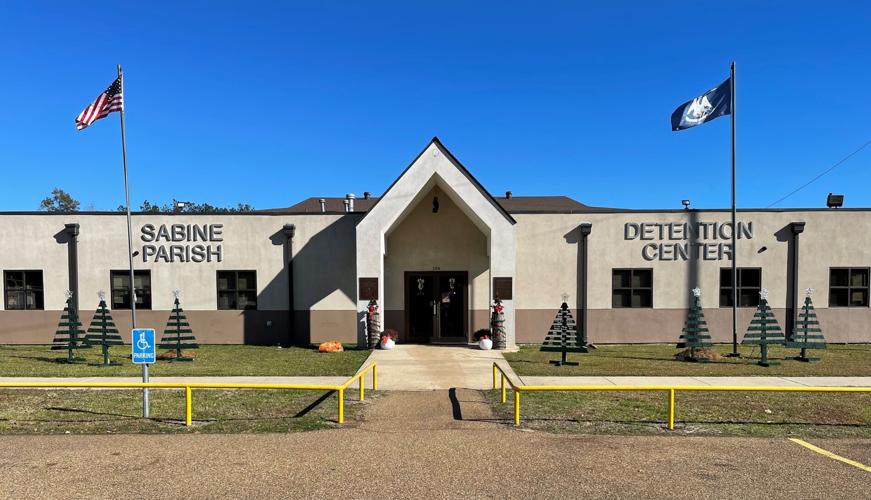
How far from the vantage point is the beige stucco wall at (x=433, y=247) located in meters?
17.0

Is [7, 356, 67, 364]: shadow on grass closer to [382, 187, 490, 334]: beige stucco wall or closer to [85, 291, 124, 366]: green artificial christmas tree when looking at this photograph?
[85, 291, 124, 366]: green artificial christmas tree

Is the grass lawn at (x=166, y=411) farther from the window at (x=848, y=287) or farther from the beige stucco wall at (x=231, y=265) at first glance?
the window at (x=848, y=287)

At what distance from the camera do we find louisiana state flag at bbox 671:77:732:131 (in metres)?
15.6

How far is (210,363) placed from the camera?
41.5 feet

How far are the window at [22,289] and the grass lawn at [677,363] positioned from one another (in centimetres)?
1623

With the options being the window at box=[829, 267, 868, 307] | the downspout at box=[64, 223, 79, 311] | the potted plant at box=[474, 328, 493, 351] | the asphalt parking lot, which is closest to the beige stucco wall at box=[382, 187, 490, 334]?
the potted plant at box=[474, 328, 493, 351]

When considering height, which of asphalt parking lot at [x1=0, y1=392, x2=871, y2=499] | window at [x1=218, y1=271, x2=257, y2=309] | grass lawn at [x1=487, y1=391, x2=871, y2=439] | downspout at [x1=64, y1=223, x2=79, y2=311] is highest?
downspout at [x1=64, y1=223, x2=79, y2=311]

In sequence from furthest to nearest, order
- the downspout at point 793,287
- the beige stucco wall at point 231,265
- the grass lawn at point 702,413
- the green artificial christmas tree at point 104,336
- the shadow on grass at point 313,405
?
the beige stucco wall at point 231,265, the downspout at point 793,287, the green artificial christmas tree at point 104,336, the shadow on grass at point 313,405, the grass lawn at point 702,413

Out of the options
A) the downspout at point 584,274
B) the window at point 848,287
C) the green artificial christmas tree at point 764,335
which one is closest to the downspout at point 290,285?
the downspout at point 584,274

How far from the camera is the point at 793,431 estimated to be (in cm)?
684

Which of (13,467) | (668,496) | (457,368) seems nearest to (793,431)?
(668,496)

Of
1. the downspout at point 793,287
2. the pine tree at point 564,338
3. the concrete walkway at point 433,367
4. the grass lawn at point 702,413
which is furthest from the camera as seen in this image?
the downspout at point 793,287

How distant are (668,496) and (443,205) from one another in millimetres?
13137

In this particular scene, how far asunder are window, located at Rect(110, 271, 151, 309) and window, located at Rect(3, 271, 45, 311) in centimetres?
244
